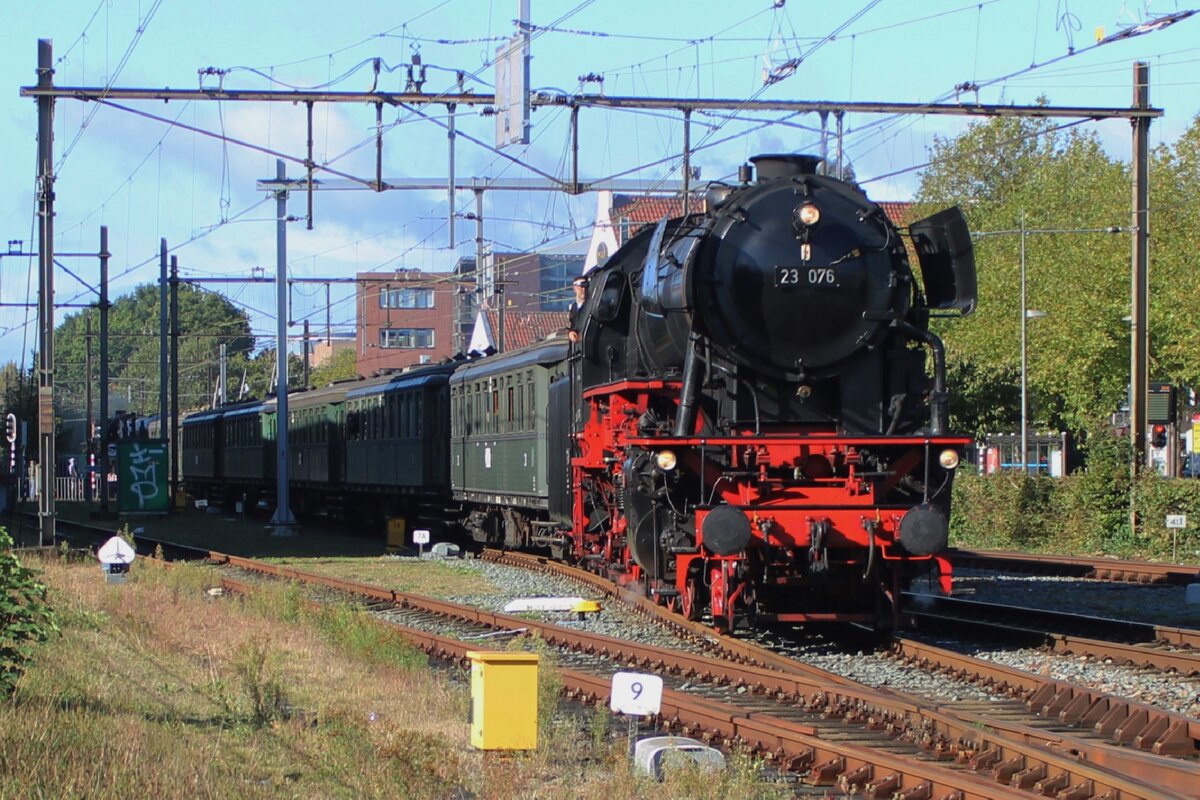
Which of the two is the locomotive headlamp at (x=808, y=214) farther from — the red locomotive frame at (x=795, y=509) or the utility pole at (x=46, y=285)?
the utility pole at (x=46, y=285)

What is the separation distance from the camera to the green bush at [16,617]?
848cm

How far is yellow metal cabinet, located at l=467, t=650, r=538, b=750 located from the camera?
299 inches

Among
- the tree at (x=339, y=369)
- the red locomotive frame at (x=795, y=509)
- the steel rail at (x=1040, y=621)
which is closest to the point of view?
the red locomotive frame at (x=795, y=509)

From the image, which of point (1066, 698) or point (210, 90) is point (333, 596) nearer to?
point (210, 90)

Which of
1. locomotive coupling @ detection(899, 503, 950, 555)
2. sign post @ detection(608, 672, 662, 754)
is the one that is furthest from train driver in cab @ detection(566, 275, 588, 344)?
Result: sign post @ detection(608, 672, 662, 754)

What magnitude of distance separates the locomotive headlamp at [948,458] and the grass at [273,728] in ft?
13.0

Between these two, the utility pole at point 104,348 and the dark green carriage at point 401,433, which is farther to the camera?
the utility pole at point 104,348

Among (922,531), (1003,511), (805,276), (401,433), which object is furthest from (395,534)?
(922,531)

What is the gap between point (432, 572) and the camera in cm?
2141

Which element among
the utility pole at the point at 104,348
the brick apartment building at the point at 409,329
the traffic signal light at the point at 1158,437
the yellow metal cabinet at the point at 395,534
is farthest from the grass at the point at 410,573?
the brick apartment building at the point at 409,329

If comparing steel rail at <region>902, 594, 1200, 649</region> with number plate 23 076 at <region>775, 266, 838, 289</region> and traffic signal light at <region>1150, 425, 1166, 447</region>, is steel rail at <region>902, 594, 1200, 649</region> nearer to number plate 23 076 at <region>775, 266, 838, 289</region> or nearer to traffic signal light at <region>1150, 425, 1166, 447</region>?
number plate 23 076 at <region>775, 266, 838, 289</region>

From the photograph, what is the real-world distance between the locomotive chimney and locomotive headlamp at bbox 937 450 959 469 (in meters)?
2.82

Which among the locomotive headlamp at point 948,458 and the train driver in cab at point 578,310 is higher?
the train driver in cab at point 578,310

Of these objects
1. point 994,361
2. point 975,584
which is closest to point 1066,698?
point 975,584
